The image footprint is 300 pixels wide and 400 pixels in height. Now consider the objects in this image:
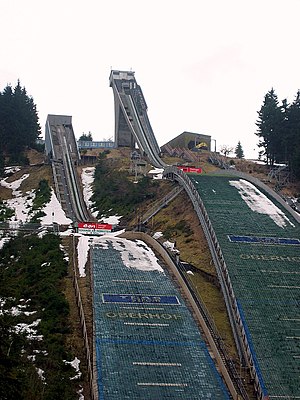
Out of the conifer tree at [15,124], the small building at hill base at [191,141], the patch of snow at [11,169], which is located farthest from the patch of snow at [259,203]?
the conifer tree at [15,124]

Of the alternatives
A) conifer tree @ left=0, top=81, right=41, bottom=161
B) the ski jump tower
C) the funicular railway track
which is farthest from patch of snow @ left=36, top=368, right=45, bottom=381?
the ski jump tower

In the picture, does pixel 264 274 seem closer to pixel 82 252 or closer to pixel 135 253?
pixel 135 253

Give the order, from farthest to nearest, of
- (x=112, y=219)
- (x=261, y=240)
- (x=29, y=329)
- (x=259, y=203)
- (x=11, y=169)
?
(x=11, y=169) → (x=112, y=219) → (x=259, y=203) → (x=261, y=240) → (x=29, y=329)

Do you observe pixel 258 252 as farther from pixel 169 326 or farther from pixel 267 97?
pixel 267 97

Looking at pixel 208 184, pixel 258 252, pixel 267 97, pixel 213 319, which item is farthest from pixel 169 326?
pixel 267 97

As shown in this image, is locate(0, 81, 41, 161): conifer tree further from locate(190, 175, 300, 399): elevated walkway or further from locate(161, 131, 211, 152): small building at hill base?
locate(190, 175, 300, 399): elevated walkway

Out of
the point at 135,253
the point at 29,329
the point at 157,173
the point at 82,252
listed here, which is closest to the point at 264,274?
the point at 135,253
